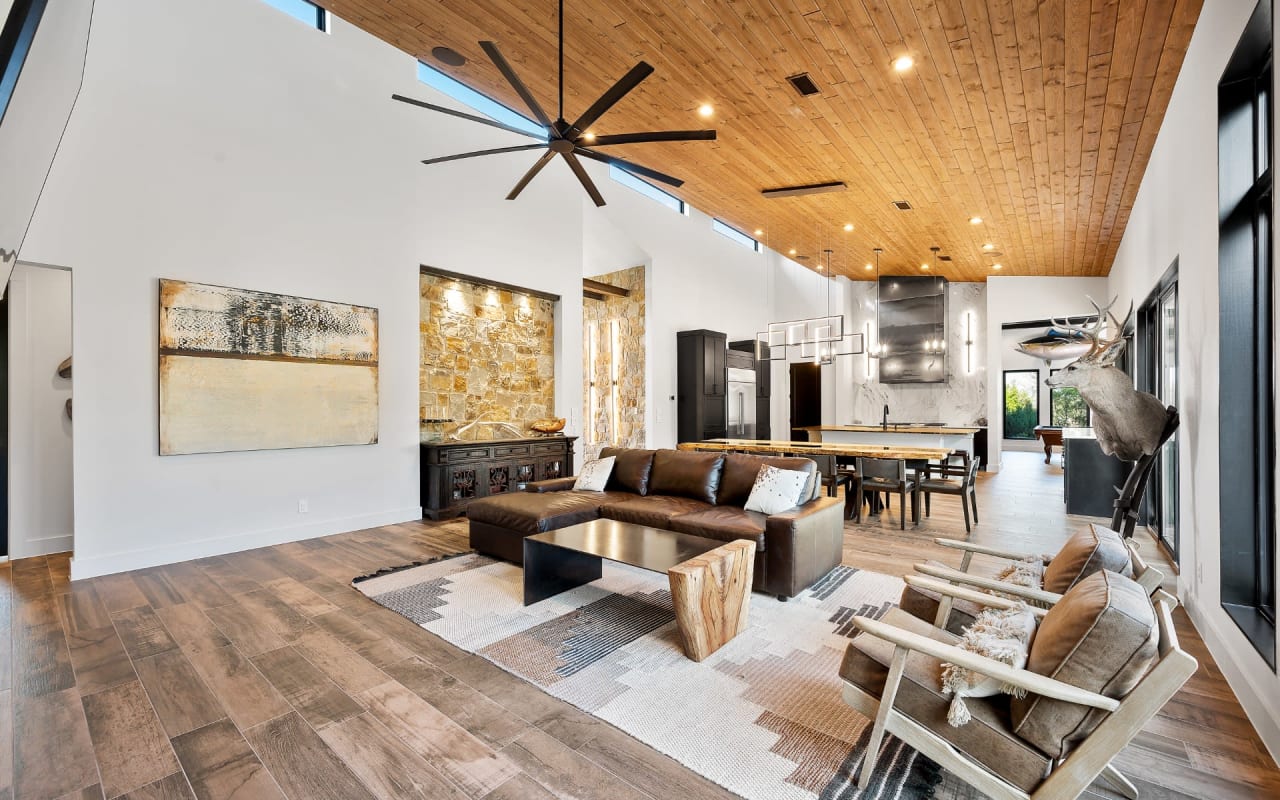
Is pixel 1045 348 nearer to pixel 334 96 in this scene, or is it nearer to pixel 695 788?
pixel 695 788

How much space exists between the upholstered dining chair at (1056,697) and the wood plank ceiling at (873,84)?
352 centimetres

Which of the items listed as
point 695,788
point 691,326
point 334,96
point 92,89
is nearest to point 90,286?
point 92,89

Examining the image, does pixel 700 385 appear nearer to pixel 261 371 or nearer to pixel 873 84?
pixel 873 84

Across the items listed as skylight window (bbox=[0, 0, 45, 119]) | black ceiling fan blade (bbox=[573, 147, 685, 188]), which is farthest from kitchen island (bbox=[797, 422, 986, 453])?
skylight window (bbox=[0, 0, 45, 119])

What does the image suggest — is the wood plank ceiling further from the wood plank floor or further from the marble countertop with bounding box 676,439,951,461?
the wood plank floor

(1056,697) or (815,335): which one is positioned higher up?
(815,335)

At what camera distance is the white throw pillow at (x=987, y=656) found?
155 centimetres

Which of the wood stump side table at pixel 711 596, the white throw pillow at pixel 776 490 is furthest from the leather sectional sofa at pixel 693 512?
the wood stump side table at pixel 711 596

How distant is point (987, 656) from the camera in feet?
5.20

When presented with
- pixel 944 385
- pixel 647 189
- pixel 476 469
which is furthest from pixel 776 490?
pixel 944 385

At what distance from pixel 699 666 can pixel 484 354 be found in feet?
16.6

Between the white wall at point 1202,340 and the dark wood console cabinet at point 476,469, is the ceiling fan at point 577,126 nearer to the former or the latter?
the white wall at point 1202,340

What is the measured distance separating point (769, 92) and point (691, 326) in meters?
5.16

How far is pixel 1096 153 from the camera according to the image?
508cm
